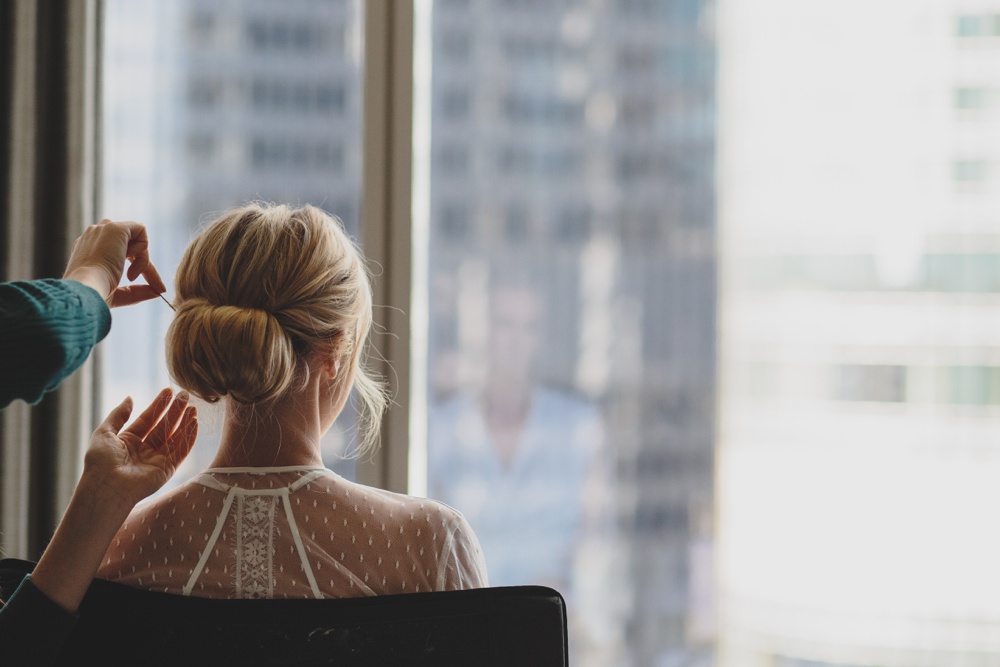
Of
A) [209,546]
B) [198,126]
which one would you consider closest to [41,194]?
[198,126]

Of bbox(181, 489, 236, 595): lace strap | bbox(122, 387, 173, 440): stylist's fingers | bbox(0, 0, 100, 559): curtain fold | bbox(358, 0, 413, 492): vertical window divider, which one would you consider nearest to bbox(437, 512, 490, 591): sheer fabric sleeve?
bbox(181, 489, 236, 595): lace strap

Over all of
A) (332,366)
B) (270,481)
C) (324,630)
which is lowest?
(324,630)

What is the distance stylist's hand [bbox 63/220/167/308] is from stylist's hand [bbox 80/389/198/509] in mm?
143

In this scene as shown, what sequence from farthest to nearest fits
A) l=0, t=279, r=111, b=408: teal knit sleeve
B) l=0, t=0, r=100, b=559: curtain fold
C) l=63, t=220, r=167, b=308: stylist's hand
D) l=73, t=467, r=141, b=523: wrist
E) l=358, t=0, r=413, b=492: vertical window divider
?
l=358, t=0, r=413, b=492: vertical window divider, l=0, t=0, r=100, b=559: curtain fold, l=63, t=220, r=167, b=308: stylist's hand, l=73, t=467, r=141, b=523: wrist, l=0, t=279, r=111, b=408: teal knit sleeve

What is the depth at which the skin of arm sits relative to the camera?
0.82 m

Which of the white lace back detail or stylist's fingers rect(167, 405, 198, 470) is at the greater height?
stylist's fingers rect(167, 405, 198, 470)

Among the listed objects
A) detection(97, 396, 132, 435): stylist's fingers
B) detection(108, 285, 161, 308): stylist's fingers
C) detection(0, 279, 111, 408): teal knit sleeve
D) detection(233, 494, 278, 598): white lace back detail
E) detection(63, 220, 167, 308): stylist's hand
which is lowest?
detection(233, 494, 278, 598): white lace back detail

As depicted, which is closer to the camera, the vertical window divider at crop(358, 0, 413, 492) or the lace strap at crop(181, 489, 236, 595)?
the lace strap at crop(181, 489, 236, 595)

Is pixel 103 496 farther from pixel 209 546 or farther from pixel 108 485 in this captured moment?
pixel 209 546

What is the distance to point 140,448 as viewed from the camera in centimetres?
93

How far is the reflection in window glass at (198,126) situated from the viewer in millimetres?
1880

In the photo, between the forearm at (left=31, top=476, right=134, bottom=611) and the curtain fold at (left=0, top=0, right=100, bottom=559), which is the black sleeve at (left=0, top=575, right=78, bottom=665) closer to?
the forearm at (left=31, top=476, right=134, bottom=611)

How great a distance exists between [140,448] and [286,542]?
19 cm

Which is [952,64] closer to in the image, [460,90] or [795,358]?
[795,358]
